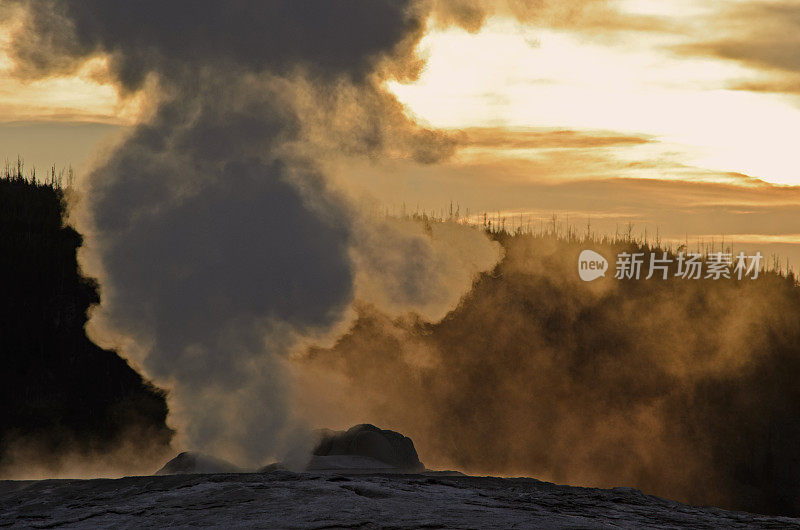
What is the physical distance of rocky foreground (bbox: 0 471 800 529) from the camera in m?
11.8

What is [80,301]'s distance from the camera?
40344 mm

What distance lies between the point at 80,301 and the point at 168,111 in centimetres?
2048

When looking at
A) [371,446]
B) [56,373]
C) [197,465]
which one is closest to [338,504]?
[197,465]

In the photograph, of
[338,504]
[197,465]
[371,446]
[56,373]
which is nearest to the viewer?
[338,504]

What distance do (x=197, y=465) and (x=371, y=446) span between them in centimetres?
325

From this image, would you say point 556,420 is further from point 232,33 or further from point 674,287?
point 232,33

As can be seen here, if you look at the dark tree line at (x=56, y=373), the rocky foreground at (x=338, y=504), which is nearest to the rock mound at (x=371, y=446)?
the rocky foreground at (x=338, y=504)

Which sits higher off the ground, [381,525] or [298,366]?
[298,366]

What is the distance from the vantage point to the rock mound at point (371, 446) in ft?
62.2

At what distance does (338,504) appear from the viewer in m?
12.5

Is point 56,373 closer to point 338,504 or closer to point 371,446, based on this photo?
point 371,446

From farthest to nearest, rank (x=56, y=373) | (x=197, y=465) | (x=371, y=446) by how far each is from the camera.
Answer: (x=56, y=373), (x=371, y=446), (x=197, y=465)

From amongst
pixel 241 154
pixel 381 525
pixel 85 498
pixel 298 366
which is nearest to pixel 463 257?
pixel 298 366

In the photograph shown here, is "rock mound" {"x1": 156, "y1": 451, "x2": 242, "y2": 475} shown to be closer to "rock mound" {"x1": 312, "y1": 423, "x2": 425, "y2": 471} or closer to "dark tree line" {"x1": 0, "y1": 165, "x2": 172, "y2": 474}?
"rock mound" {"x1": 312, "y1": 423, "x2": 425, "y2": 471}
